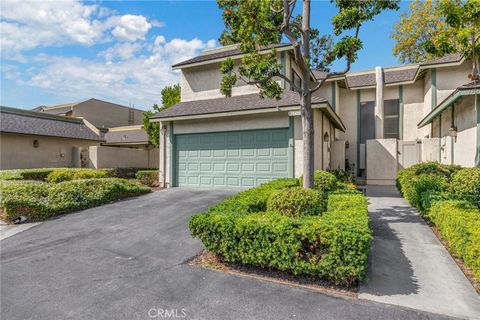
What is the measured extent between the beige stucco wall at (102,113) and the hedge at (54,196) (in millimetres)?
21199

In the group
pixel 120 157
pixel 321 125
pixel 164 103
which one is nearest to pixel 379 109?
pixel 321 125

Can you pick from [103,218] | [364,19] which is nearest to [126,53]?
[103,218]

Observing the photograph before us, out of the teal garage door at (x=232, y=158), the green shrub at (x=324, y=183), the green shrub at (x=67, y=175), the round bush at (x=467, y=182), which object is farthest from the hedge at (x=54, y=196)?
the round bush at (x=467, y=182)

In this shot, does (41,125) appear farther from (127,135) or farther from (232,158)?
(232,158)

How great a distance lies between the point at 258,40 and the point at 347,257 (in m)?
5.71

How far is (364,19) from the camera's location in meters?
6.44

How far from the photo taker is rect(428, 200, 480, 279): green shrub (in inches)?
150

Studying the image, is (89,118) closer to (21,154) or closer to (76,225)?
(21,154)

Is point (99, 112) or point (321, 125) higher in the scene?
point (99, 112)

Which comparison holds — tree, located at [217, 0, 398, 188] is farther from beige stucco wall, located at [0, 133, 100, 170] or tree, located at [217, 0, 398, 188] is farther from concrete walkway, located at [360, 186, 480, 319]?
beige stucco wall, located at [0, 133, 100, 170]

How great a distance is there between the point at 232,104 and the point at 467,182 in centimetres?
873

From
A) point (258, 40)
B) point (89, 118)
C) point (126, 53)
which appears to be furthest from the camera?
point (89, 118)

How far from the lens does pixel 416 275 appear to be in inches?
165

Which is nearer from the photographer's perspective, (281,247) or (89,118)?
(281,247)
